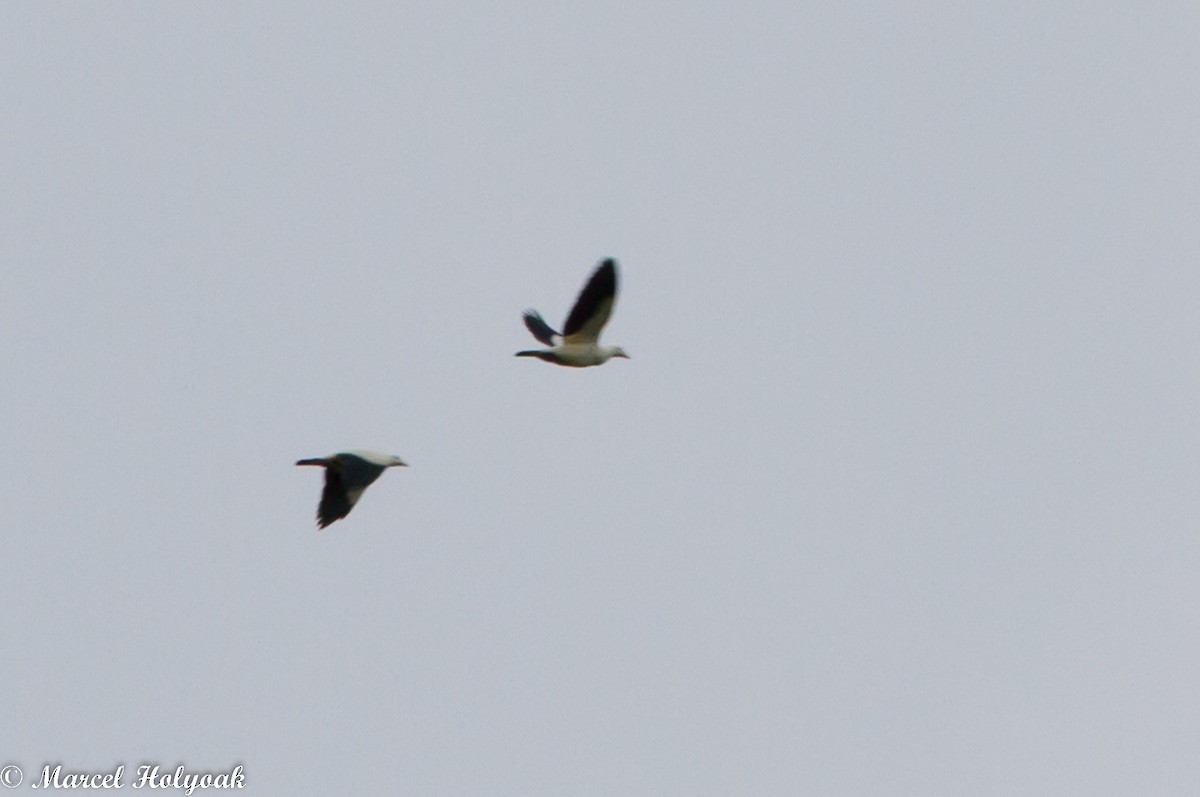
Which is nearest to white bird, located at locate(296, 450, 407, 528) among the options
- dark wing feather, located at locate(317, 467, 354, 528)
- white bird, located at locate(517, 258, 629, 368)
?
dark wing feather, located at locate(317, 467, 354, 528)

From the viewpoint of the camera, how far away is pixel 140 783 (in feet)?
98.7

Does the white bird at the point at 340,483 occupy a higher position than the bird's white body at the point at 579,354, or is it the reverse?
the bird's white body at the point at 579,354

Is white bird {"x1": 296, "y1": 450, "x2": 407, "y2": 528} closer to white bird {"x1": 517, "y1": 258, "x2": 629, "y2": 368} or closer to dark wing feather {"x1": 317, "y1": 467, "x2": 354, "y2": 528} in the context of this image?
dark wing feather {"x1": 317, "y1": 467, "x2": 354, "y2": 528}

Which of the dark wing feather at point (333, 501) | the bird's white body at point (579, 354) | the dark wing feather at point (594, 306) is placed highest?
the dark wing feather at point (594, 306)

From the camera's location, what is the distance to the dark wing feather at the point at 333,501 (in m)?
33.8

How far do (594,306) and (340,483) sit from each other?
4873 millimetres

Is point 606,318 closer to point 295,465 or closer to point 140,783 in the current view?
point 295,465

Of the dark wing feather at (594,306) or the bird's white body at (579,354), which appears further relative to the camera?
the bird's white body at (579,354)

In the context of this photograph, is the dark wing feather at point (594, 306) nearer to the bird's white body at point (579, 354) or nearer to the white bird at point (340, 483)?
the bird's white body at point (579, 354)

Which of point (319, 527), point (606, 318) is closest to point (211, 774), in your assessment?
point (319, 527)

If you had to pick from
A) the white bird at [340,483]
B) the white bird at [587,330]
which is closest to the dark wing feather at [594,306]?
the white bird at [587,330]

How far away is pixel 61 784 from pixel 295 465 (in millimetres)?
6375

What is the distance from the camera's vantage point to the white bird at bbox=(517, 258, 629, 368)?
3453cm

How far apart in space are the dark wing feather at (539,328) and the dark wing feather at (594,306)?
82cm
